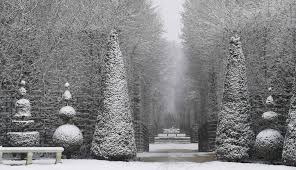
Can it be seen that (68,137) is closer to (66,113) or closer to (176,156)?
(66,113)

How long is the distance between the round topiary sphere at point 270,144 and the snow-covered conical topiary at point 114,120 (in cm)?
462

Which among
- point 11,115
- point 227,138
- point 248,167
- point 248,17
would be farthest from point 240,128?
point 11,115

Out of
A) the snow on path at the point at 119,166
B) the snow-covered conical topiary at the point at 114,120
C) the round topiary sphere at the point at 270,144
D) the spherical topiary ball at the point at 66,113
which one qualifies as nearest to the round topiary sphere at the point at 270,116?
the round topiary sphere at the point at 270,144

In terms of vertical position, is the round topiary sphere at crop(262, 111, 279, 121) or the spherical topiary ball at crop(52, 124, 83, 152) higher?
the round topiary sphere at crop(262, 111, 279, 121)

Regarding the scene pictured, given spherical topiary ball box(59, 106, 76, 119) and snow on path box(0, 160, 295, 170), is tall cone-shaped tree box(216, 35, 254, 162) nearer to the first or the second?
snow on path box(0, 160, 295, 170)

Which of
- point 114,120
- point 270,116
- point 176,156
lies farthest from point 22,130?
point 270,116

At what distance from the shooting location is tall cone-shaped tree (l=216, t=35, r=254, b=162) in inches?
646

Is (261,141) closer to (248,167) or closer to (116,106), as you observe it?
(248,167)

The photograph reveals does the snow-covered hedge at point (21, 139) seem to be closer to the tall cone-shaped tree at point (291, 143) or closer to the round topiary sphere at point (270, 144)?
the round topiary sphere at point (270, 144)

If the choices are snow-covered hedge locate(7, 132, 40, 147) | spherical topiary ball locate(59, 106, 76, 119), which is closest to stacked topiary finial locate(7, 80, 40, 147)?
Result: snow-covered hedge locate(7, 132, 40, 147)

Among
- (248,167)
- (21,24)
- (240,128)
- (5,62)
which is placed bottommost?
(248,167)

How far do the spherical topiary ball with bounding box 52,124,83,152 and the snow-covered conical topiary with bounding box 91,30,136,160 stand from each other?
73 centimetres

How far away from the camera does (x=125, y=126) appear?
54.6 ft

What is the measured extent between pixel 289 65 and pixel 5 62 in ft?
39.7
